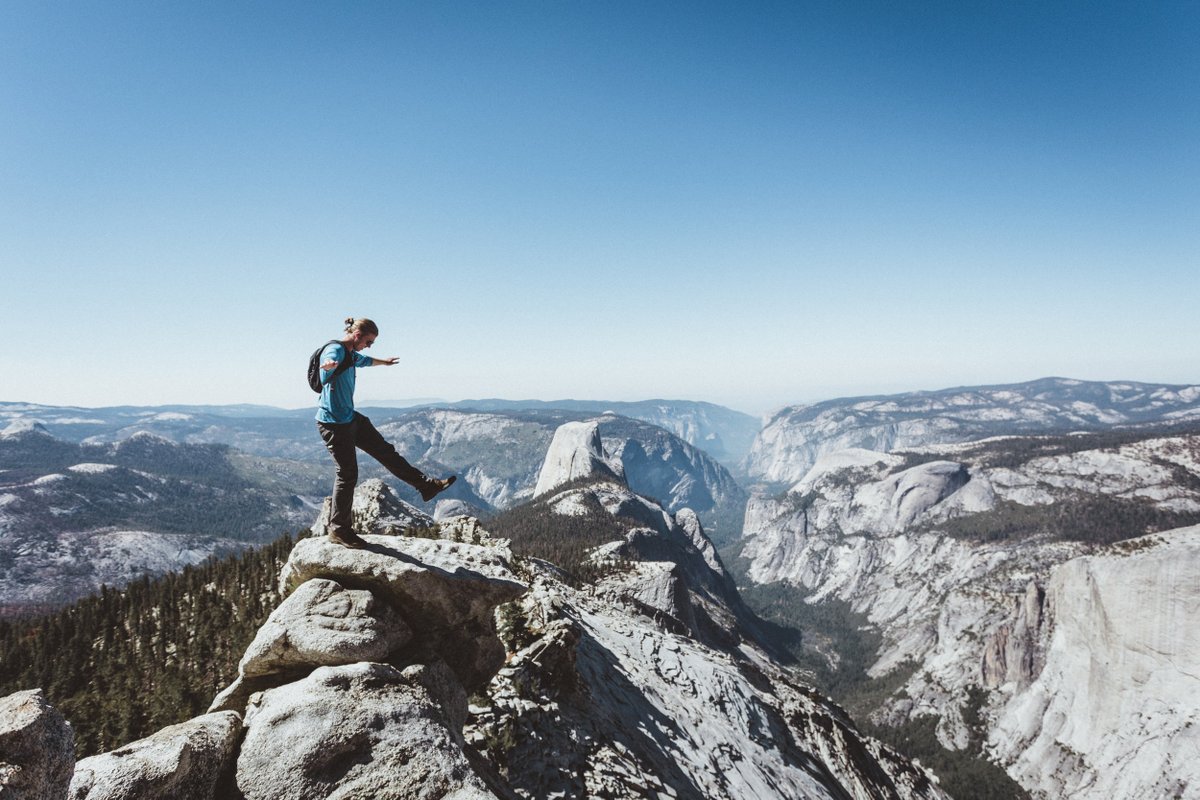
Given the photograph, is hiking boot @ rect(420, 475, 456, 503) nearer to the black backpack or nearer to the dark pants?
the dark pants

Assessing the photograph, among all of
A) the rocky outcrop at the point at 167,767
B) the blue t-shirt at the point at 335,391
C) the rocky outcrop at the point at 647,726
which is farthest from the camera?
the rocky outcrop at the point at 647,726

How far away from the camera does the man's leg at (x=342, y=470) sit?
11.3m

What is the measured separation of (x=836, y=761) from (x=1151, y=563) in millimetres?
114015

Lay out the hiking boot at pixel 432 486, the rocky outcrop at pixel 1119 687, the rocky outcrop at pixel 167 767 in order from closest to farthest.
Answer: the rocky outcrop at pixel 167 767 → the hiking boot at pixel 432 486 → the rocky outcrop at pixel 1119 687

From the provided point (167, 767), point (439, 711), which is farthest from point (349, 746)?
point (167, 767)

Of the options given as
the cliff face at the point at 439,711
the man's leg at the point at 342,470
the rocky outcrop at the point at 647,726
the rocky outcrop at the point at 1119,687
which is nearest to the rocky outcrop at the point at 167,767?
the cliff face at the point at 439,711

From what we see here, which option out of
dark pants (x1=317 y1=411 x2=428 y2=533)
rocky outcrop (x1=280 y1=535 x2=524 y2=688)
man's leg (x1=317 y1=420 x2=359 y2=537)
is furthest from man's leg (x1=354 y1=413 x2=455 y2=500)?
rocky outcrop (x1=280 y1=535 x2=524 y2=688)

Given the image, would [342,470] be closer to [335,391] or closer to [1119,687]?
[335,391]

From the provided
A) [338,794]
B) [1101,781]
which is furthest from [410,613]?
[1101,781]

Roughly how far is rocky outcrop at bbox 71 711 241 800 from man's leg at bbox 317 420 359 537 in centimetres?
429

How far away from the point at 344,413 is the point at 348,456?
0.93 meters

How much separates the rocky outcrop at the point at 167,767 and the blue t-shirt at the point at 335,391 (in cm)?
556

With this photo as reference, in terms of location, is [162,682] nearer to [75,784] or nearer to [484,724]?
[484,724]

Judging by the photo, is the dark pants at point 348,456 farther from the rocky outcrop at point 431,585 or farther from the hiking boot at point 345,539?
the rocky outcrop at point 431,585
